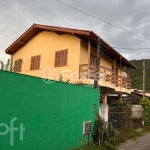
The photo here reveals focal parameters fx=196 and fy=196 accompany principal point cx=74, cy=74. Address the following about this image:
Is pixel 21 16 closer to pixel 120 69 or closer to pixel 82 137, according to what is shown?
pixel 82 137

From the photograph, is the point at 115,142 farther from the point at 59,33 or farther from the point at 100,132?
the point at 59,33

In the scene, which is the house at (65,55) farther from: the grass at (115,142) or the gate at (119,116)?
the grass at (115,142)

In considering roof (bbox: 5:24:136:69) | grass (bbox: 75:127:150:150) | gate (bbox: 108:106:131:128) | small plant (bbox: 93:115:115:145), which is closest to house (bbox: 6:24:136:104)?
roof (bbox: 5:24:136:69)

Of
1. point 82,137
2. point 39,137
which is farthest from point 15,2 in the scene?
point 82,137

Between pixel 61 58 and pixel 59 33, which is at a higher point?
pixel 59 33

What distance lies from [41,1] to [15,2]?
1.08 metres

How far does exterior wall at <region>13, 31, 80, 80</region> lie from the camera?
555 inches

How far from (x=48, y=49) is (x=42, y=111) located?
1012 centimetres

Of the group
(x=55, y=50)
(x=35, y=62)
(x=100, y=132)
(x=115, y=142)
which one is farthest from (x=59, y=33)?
(x=115, y=142)

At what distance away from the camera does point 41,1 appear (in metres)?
8.23

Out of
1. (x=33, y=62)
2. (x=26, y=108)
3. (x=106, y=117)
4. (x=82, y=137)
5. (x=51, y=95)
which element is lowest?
(x=82, y=137)

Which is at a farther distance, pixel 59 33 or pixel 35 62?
pixel 35 62

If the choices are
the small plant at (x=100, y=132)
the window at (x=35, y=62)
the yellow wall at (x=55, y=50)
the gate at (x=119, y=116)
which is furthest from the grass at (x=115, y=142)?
the window at (x=35, y=62)

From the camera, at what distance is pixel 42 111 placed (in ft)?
20.9
